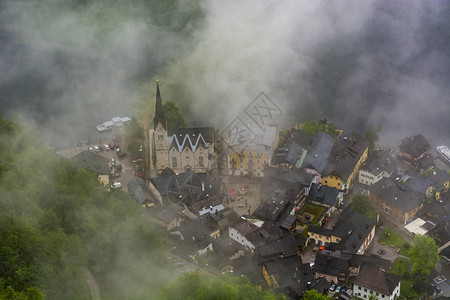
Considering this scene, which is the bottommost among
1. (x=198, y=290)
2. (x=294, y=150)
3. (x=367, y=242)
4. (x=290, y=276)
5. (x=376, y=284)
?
(x=376, y=284)

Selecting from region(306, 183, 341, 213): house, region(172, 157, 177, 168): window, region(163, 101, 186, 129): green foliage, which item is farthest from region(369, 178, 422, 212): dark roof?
region(163, 101, 186, 129): green foliage

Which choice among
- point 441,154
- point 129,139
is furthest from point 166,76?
point 441,154

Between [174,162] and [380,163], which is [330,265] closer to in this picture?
[380,163]

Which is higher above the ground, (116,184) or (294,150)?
(294,150)

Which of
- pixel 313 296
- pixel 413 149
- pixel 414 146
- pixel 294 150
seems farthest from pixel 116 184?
pixel 414 146

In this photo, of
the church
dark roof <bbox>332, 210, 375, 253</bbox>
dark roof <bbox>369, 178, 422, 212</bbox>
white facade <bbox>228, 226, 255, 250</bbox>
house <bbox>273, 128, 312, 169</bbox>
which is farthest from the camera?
house <bbox>273, 128, 312, 169</bbox>

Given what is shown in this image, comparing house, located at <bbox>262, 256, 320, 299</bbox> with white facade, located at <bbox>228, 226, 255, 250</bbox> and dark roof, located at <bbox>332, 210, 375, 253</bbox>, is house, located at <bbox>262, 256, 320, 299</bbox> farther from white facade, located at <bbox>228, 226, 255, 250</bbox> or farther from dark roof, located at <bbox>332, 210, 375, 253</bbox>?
dark roof, located at <bbox>332, 210, 375, 253</bbox>
